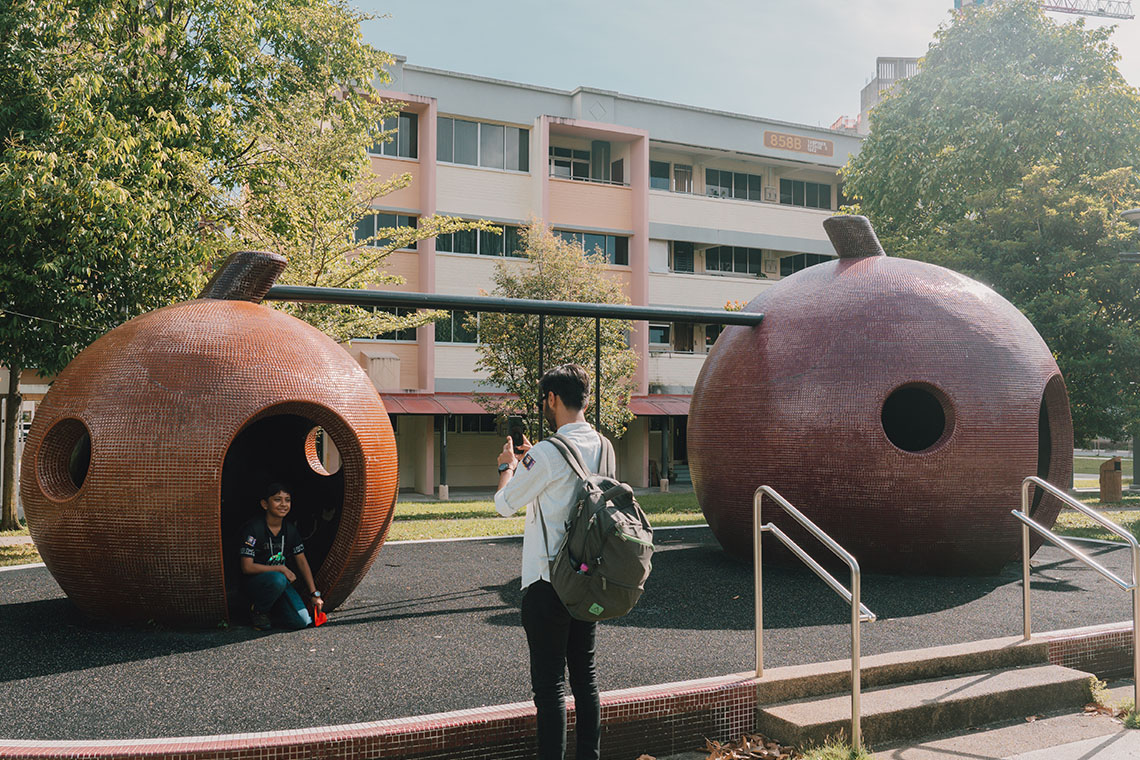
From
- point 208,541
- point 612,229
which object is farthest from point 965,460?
point 612,229

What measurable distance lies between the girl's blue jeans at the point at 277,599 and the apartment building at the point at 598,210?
67.2 ft

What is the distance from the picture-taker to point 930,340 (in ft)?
30.7

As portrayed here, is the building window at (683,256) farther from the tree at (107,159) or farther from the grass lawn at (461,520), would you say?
the tree at (107,159)

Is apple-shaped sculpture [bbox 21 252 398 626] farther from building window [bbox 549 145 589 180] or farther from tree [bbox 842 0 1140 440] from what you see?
building window [bbox 549 145 589 180]

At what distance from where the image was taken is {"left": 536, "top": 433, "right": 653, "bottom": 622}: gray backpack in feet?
13.9

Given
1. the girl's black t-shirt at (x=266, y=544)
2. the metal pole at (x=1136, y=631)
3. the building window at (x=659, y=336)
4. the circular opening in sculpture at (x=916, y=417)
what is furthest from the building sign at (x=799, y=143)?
the girl's black t-shirt at (x=266, y=544)

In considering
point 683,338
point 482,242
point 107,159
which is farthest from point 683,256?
point 107,159

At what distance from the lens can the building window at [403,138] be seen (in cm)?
2964

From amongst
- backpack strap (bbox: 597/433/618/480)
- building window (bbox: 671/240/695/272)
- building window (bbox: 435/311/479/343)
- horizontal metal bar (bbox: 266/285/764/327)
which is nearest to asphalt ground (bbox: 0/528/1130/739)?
backpack strap (bbox: 597/433/618/480)

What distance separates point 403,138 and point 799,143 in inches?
621

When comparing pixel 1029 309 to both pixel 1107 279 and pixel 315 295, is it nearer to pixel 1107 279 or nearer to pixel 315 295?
pixel 1107 279

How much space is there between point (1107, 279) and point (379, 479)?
58.2 ft

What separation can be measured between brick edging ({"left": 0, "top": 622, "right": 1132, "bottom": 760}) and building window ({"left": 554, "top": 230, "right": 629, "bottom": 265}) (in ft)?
88.3

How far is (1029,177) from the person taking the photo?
20.4 m
